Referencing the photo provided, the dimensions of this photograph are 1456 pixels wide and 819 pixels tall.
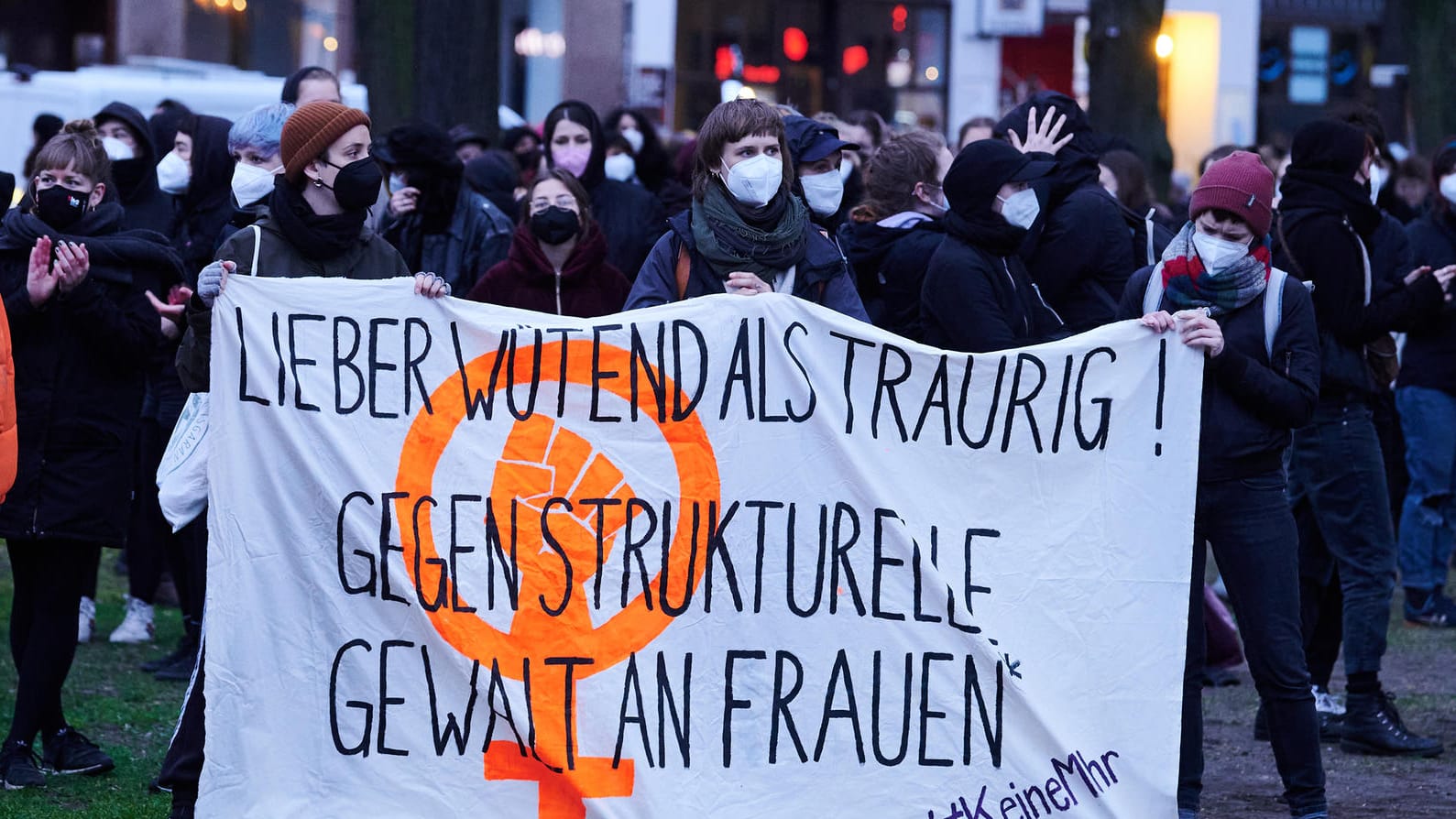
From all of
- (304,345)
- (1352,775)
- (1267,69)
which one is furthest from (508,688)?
(1267,69)

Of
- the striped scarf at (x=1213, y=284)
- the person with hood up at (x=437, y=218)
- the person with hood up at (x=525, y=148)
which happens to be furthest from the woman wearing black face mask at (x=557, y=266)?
the person with hood up at (x=525, y=148)

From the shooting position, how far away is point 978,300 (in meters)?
5.42

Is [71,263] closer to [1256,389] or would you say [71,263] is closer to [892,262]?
[892,262]

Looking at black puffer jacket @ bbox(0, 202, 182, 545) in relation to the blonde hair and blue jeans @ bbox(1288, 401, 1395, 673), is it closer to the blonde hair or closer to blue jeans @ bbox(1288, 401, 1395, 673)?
the blonde hair

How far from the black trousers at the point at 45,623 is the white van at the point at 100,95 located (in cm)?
886

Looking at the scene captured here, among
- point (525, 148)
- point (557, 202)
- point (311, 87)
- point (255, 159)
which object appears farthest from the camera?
point (525, 148)

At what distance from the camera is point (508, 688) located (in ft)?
16.5

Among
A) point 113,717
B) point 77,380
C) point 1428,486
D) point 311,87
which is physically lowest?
point 113,717

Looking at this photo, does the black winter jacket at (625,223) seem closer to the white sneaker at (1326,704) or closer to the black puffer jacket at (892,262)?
the black puffer jacket at (892,262)

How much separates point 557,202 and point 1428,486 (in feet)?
15.1

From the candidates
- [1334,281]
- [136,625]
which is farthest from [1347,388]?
[136,625]

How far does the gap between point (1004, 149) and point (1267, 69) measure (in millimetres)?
26389

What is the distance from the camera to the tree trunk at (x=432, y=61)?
12.6 metres

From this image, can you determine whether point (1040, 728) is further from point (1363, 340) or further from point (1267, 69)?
point (1267, 69)
